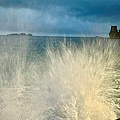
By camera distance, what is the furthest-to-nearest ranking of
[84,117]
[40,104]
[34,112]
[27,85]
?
[27,85] < [40,104] < [34,112] < [84,117]

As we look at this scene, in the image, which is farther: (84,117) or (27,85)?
(27,85)

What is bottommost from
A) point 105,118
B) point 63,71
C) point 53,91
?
point 105,118

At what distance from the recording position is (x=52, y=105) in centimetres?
1095

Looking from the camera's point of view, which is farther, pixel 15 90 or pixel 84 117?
pixel 15 90

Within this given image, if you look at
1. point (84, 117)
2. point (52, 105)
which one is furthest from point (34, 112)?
point (84, 117)

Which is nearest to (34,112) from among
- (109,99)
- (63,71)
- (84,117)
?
(84,117)

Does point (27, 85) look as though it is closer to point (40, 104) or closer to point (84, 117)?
point (40, 104)

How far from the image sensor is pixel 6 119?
10156mm

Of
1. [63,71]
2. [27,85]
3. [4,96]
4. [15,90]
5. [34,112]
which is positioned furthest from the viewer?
[27,85]

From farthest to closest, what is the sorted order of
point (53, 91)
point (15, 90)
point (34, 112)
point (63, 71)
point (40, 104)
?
point (15, 90), point (63, 71), point (53, 91), point (40, 104), point (34, 112)

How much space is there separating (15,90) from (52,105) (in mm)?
5518

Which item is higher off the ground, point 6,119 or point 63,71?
point 63,71

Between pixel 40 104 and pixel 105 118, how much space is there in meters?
3.41

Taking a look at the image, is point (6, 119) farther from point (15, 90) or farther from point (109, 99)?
point (109, 99)
